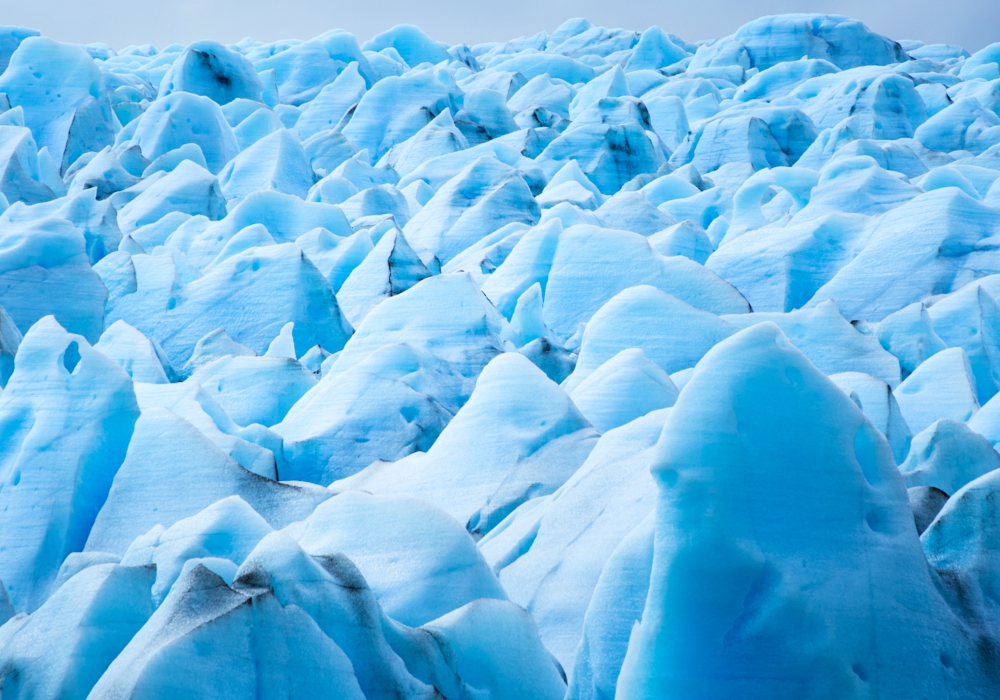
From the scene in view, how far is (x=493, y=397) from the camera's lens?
4312 mm

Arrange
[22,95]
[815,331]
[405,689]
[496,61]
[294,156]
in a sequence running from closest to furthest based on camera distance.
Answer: [405,689], [815,331], [294,156], [22,95], [496,61]

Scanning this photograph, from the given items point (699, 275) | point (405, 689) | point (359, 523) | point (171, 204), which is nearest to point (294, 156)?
point (171, 204)

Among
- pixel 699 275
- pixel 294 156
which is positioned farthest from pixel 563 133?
pixel 699 275

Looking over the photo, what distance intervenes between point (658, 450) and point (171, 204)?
831 cm

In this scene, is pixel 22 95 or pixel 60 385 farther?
pixel 22 95

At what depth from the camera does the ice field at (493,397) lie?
2.13m

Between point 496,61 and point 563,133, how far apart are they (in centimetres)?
726

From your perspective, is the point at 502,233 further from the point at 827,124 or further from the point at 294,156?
the point at 827,124

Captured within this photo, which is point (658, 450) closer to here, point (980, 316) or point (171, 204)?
point (980, 316)

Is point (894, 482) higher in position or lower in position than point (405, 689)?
higher

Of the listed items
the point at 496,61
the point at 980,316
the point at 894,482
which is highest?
the point at 894,482

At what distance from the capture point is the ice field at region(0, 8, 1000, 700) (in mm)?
2133

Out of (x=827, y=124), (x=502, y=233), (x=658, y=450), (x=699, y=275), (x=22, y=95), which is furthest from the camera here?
(x=827, y=124)

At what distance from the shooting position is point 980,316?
5820mm
